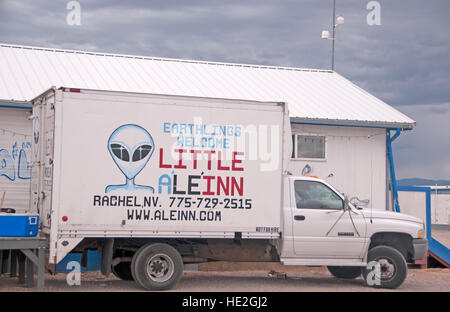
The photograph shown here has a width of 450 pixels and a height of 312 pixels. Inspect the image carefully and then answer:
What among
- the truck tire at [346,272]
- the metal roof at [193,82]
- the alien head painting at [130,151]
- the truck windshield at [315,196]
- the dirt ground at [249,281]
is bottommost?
the dirt ground at [249,281]

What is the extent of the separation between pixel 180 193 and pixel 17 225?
2709 millimetres

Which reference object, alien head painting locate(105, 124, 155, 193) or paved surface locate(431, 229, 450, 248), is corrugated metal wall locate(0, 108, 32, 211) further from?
paved surface locate(431, 229, 450, 248)

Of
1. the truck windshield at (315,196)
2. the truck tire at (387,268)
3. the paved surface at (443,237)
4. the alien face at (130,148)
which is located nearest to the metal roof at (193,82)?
the truck windshield at (315,196)

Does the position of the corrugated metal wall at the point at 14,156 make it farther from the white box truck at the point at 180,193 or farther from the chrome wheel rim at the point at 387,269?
→ the chrome wheel rim at the point at 387,269

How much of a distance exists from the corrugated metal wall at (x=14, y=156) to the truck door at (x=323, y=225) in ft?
20.5

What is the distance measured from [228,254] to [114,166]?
8.94 feet

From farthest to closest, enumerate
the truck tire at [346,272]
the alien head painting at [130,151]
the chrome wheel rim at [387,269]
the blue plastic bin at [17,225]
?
the truck tire at [346,272]
the chrome wheel rim at [387,269]
the alien head painting at [130,151]
the blue plastic bin at [17,225]

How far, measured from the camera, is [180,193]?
11.6 metres

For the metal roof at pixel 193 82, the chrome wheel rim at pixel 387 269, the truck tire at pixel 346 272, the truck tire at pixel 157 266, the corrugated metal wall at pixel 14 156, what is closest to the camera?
the truck tire at pixel 157 266

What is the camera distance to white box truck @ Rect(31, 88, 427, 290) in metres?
11.2

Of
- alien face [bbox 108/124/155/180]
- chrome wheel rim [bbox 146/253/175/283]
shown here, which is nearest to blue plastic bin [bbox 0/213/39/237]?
alien face [bbox 108/124/155/180]

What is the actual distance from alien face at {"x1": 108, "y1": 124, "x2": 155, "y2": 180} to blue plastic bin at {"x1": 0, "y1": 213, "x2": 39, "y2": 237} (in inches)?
65.6

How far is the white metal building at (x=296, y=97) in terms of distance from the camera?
1670 cm

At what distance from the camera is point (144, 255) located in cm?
1155
